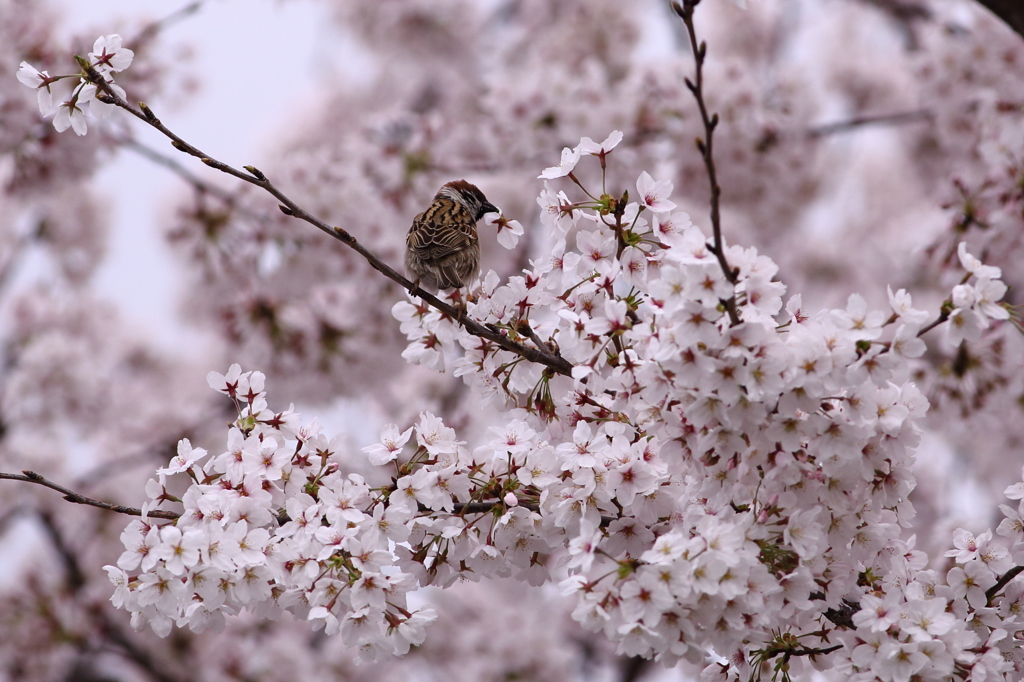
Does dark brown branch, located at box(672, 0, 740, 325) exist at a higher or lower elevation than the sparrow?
lower

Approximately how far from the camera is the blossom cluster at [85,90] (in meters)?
2.19

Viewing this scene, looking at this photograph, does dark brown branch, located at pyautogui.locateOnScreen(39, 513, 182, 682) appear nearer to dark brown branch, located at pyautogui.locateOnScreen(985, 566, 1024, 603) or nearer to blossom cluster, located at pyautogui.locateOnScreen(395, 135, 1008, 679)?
blossom cluster, located at pyautogui.locateOnScreen(395, 135, 1008, 679)

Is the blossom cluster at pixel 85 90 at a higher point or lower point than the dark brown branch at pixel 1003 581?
higher

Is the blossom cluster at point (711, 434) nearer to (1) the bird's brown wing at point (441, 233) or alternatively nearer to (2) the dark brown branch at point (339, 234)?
(2) the dark brown branch at point (339, 234)

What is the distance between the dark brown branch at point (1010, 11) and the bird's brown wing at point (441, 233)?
1.98 meters

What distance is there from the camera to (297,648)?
719cm

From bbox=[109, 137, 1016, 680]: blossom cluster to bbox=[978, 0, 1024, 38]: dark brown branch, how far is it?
1570mm

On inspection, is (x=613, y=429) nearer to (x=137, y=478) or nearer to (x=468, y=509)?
(x=468, y=509)

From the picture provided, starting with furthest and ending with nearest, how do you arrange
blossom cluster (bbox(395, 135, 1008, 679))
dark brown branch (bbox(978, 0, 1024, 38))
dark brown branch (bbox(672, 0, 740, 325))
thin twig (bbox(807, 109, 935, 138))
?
thin twig (bbox(807, 109, 935, 138)), dark brown branch (bbox(978, 0, 1024, 38)), blossom cluster (bbox(395, 135, 1008, 679)), dark brown branch (bbox(672, 0, 740, 325))

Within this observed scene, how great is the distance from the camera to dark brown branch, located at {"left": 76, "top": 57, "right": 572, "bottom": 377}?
2.09 meters

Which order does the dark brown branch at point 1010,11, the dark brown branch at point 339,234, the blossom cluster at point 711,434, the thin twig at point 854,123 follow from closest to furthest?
the blossom cluster at point 711,434, the dark brown branch at point 339,234, the dark brown branch at point 1010,11, the thin twig at point 854,123

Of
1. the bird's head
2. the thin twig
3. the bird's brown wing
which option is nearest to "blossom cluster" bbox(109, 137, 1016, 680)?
the bird's brown wing

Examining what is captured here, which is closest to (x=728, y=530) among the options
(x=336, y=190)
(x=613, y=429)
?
(x=613, y=429)

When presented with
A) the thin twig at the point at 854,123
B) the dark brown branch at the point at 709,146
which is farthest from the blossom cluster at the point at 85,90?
the thin twig at the point at 854,123
